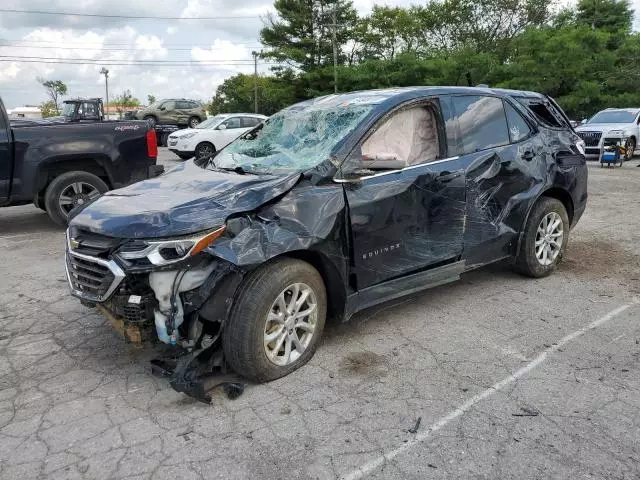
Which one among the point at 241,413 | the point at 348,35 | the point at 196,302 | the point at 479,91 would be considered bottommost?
the point at 241,413

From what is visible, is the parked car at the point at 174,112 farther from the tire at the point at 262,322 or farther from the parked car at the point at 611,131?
the tire at the point at 262,322

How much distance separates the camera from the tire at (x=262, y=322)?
3.22 meters

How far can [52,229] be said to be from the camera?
804 cm

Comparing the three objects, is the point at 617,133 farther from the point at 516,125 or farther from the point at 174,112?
the point at 174,112

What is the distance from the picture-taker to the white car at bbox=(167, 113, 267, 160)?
1808 centimetres

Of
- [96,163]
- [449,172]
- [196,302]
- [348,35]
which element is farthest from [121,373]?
[348,35]

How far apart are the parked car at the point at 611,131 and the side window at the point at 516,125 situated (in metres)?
13.3

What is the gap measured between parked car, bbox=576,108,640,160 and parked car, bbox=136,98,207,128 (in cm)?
1963

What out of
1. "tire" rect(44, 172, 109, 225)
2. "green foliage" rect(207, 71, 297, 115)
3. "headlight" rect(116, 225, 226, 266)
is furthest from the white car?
"green foliage" rect(207, 71, 297, 115)

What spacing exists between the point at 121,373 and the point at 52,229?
521 cm

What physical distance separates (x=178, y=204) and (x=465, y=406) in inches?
81.0

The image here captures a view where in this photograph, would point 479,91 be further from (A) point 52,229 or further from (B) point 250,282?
(A) point 52,229

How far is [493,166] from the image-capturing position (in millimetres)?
4684

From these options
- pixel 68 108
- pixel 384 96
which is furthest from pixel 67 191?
pixel 68 108
